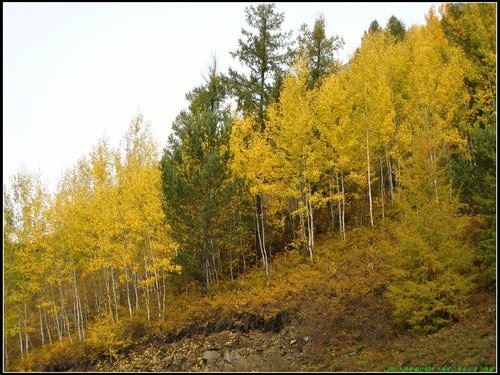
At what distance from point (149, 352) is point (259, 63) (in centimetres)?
1686

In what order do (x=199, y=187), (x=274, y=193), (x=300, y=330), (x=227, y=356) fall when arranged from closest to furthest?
(x=300, y=330), (x=227, y=356), (x=199, y=187), (x=274, y=193)

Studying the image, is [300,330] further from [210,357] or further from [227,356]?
[210,357]

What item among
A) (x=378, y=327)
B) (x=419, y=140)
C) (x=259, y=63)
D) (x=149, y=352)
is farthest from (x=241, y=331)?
(x=259, y=63)

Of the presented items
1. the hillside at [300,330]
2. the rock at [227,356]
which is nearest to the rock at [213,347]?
the hillside at [300,330]

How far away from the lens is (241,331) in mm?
18359

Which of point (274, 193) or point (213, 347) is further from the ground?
point (274, 193)

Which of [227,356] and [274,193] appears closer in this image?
[227,356]

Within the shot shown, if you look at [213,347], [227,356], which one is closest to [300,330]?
[227,356]

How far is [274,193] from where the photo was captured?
2211 cm

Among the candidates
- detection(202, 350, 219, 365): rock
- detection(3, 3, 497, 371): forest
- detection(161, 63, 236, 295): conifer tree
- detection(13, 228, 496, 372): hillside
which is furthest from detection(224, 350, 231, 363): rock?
detection(161, 63, 236, 295): conifer tree

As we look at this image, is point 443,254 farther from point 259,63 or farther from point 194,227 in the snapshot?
point 259,63

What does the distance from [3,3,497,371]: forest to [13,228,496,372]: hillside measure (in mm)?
143

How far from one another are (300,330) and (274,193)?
7.50m

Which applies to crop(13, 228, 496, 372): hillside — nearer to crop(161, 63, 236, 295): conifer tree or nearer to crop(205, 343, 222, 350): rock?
crop(205, 343, 222, 350): rock
